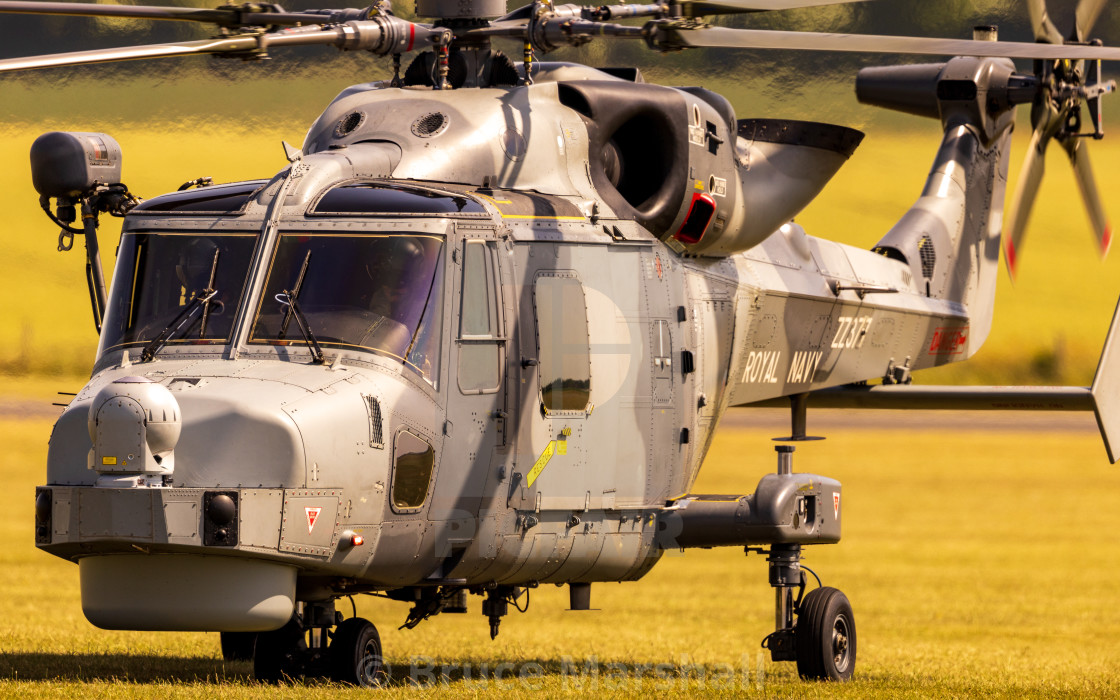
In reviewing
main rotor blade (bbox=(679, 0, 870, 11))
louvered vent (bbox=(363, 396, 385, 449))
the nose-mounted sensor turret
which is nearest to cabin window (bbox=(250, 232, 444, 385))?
louvered vent (bbox=(363, 396, 385, 449))

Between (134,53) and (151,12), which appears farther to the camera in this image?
(151,12)

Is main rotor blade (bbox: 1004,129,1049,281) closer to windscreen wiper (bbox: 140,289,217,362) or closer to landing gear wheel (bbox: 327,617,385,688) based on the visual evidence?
landing gear wheel (bbox: 327,617,385,688)

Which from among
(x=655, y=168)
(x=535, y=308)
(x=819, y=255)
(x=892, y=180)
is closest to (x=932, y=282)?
(x=819, y=255)

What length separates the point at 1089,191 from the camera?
16859 millimetres

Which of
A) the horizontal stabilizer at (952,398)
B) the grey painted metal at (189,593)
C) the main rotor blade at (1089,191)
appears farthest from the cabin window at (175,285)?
the main rotor blade at (1089,191)

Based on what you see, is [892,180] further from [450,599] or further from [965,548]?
[450,599]

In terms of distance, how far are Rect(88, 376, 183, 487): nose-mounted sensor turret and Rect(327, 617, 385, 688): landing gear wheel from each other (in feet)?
7.78

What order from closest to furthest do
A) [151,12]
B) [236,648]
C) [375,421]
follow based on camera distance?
[375,421] < [151,12] < [236,648]

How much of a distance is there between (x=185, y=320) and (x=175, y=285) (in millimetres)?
287

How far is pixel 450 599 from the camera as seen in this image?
11805mm

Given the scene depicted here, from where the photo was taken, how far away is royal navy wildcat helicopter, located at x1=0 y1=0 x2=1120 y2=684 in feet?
31.4

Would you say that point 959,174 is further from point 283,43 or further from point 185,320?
point 185,320

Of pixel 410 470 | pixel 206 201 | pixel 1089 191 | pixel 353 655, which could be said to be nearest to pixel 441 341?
pixel 410 470

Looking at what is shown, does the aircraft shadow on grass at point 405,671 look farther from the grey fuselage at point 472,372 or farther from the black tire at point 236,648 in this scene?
the grey fuselage at point 472,372
